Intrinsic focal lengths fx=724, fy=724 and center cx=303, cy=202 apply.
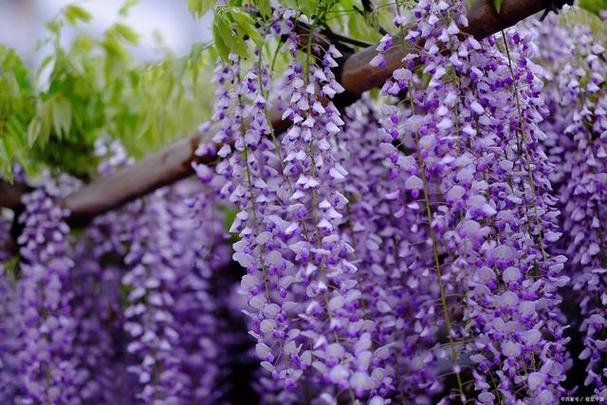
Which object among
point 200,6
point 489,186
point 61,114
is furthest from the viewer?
point 61,114

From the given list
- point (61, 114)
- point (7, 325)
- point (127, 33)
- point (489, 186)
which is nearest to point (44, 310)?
point (7, 325)

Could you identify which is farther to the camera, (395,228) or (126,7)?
(126,7)

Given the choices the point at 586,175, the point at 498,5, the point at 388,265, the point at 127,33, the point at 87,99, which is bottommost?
the point at 388,265

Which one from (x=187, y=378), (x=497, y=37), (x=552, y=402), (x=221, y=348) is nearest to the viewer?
(x=552, y=402)

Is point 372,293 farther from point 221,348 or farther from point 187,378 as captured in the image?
point 221,348

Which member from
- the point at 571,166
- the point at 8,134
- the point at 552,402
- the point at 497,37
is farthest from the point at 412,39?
the point at 8,134

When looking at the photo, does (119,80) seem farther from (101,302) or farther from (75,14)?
(101,302)

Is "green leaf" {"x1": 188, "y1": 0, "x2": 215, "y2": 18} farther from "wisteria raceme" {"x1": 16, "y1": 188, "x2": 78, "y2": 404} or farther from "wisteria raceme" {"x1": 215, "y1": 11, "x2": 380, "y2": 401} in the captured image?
"wisteria raceme" {"x1": 16, "y1": 188, "x2": 78, "y2": 404}

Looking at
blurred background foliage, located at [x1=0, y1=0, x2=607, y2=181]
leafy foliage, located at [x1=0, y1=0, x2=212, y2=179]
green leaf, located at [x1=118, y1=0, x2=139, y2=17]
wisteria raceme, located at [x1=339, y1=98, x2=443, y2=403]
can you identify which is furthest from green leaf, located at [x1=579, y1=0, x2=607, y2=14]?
green leaf, located at [x1=118, y1=0, x2=139, y2=17]
